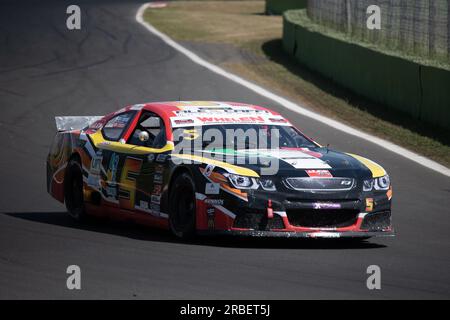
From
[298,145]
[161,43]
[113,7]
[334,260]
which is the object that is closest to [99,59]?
[161,43]

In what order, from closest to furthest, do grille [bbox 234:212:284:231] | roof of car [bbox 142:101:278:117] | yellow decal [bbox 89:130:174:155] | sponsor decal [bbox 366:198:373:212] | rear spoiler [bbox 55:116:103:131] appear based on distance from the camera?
1. grille [bbox 234:212:284:231]
2. sponsor decal [bbox 366:198:373:212]
3. yellow decal [bbox 89:130:174:155]
4. roof of car [bbox 142:101:278:117]
5. rear spoiler [bbox 55:116:103:131]

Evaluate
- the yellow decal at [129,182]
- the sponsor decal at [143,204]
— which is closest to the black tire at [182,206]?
the sponsor decal at [143,204]

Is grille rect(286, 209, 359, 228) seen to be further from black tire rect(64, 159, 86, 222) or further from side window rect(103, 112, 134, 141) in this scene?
black tire rect(64, 159, 86, 222)

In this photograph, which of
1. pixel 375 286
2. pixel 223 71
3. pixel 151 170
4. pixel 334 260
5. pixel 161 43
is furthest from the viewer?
pixel 161 43

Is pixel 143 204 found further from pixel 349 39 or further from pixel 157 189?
pixel 349 39

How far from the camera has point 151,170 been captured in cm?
1078

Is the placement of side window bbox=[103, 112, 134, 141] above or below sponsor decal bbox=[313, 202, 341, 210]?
above

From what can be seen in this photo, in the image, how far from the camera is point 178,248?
979cm

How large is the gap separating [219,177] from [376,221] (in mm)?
1456

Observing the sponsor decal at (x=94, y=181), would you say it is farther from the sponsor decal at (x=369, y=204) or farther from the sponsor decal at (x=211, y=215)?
the sponsor decal at (x=369, y=204)

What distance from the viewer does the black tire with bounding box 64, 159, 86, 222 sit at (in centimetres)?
1203

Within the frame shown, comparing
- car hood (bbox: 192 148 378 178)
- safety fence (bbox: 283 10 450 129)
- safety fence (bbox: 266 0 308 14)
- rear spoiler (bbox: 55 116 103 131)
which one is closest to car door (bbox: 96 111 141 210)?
rear spoiler (bbox: 55 116 103 131)

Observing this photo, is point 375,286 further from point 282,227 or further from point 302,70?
point 302,70

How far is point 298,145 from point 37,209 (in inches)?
124
